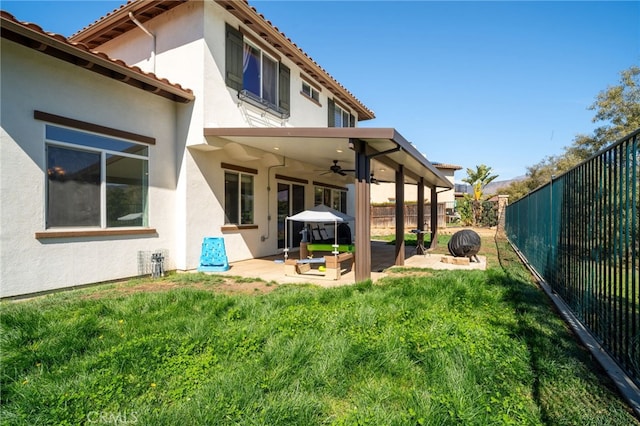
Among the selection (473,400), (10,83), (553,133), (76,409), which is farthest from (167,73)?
(553,133)

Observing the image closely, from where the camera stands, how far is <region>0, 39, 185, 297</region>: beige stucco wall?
17.9 ft

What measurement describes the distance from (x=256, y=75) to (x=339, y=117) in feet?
21.7

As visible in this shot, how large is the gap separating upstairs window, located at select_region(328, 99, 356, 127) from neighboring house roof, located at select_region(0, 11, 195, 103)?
25.9 feet

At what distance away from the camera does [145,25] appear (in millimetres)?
9109

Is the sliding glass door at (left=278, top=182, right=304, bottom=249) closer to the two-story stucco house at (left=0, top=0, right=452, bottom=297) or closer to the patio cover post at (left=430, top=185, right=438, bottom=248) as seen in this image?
the two-story stucco house at (left=0, top=0, right=452, bottom=297)

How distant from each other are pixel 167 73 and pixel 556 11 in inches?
375

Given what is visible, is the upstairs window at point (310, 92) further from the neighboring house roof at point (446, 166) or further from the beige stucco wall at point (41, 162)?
the neighboring house roof at point (446, 166)

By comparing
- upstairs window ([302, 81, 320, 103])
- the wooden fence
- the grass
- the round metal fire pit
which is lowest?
the grass

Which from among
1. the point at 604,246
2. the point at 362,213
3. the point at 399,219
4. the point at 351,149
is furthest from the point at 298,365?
the point at 399,219

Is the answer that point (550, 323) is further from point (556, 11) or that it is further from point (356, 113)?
point (356, 113)

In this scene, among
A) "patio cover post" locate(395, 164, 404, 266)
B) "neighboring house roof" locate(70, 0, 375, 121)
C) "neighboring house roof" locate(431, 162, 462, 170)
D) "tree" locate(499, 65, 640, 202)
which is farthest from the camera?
"neighboring house roof" locate(431, 162, 462, 170)

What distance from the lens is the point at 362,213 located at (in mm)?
7012

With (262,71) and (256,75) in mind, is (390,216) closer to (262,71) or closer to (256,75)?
(262,71)

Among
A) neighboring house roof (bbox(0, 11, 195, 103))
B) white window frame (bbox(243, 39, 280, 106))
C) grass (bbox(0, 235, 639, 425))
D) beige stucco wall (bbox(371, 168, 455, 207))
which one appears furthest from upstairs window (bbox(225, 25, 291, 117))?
beige stucco wall (bbox(371, 168, 455, 207))
